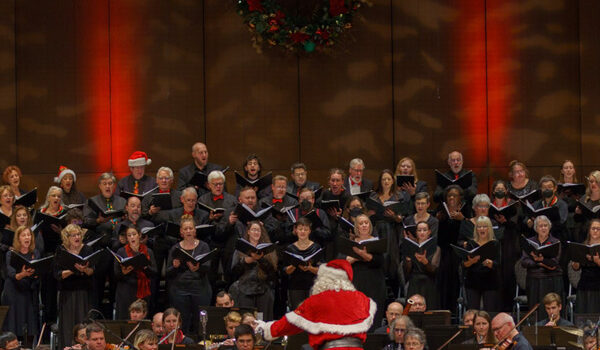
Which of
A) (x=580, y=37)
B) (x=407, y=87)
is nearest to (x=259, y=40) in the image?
(x=407, y=87)

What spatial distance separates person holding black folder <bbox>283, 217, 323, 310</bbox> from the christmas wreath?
2754 mm

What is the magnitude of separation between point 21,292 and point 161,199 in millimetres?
1362

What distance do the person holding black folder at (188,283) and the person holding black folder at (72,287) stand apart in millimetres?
652

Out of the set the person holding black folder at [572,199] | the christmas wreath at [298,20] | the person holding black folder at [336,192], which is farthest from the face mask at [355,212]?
the christmas wreath at [298,20]

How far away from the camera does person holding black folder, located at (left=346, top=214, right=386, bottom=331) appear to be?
26.0 feet

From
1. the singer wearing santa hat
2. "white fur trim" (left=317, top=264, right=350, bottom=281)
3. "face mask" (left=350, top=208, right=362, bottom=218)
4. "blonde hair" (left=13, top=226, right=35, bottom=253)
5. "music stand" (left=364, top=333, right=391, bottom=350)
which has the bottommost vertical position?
"music stand" (left=364, top=333, right=391, bottom=350)

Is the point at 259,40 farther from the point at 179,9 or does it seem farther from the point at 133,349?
the point at 133,349

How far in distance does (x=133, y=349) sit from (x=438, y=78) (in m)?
5.15

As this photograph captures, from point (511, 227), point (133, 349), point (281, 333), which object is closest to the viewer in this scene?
point (281, 333)

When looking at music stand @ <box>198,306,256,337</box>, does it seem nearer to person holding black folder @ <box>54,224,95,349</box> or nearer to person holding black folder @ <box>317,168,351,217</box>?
person holding black folder @ <box>54,224,95,349</box>

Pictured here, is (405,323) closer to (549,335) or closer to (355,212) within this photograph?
(549,335)

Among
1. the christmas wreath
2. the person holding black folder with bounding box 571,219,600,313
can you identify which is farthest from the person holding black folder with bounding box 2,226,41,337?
the person holding black folder with bounding box 571,219,600,313

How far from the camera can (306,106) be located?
10.4 metres

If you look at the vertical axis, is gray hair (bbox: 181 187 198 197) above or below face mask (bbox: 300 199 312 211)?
above
